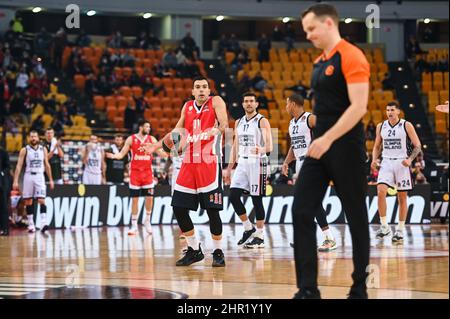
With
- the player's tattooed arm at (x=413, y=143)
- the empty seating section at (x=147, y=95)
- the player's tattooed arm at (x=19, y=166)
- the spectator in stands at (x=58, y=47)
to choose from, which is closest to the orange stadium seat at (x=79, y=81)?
the empty seating section at (x=147, y=95)

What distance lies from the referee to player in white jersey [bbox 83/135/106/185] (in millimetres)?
16937

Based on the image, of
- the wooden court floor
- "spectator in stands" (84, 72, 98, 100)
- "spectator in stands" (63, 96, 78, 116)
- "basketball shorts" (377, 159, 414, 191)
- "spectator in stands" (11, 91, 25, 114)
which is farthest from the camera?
"spectator in stands" (84, 72, 98, 100)

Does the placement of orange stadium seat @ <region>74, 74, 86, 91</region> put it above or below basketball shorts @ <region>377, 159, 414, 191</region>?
above

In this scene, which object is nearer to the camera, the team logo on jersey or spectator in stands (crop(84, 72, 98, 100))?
the team logo on jersey

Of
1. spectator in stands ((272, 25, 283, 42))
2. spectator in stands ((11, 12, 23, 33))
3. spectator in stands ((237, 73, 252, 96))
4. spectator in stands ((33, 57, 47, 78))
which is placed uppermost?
spectator in stands ((272, 25, 283, 42))

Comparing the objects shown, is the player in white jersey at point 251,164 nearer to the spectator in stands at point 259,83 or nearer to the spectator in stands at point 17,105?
the spectator in stands at point 17,105

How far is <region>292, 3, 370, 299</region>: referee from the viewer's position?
21.6 ft

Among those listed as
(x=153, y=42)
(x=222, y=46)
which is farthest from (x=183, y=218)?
(x=222, y=46)

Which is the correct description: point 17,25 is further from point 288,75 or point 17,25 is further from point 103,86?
point 288,75

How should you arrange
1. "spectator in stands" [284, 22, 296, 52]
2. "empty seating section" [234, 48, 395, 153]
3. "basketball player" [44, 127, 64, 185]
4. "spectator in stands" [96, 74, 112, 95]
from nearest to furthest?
1. "basketball player" [44, 127, 64, 185]
2. "spectator in stands" [96, 74, 112, 95]
3. "empty seating section" [234, 48, 395, 153]
4. "spectator in stands" [284, 22, 296, 52]

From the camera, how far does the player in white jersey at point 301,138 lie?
12.9m

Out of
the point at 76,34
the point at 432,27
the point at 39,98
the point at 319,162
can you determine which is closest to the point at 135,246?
the point at 319,162

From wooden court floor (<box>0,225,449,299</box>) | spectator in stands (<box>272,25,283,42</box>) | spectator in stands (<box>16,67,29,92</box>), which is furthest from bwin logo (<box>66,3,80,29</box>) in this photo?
spectator in stands (<box>272,25,283,42</box>)

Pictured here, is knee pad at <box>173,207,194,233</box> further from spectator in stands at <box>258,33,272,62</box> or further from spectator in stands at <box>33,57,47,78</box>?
spectator in stands at <box>258,33,272,62</box>
